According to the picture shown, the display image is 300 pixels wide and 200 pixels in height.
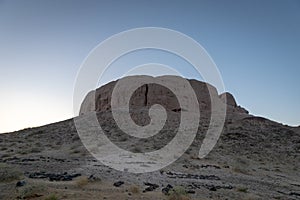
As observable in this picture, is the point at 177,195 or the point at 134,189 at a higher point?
the point at 134,189

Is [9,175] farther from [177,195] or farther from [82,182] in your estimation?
[177,195]

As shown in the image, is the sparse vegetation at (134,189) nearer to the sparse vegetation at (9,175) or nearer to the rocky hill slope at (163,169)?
the rocky hill slope at (163,169)

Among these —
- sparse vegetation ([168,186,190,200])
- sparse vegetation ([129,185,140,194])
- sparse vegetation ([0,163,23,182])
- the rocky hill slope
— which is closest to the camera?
sparse vegetation ([168,186,190,200])

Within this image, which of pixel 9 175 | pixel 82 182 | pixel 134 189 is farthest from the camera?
pixel 9 175

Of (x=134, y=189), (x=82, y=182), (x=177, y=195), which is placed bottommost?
(x=177, y=195)

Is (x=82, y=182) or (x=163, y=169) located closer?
(x=82, y=182)

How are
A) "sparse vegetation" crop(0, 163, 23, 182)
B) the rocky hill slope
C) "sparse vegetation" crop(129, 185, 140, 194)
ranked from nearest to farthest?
1. "sparse vegetation" crop(129, 185, 140, 194)
2. the rocky hill slope
3. "sparse vegetation" crop(0, 163, 23, 182)

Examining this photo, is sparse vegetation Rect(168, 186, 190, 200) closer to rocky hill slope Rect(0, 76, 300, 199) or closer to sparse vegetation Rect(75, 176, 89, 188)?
rocky hill slope Rect(0, 76, 300, 199)

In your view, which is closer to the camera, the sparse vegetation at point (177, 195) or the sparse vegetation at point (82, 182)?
the sparse vegetation at point (177, 195)

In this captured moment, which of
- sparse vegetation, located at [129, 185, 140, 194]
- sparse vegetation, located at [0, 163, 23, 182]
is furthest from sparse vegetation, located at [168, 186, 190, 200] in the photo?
sparse vegetation, located at [0, 163, 23, 182]

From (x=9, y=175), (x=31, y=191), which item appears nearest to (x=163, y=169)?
(x=9, y=175)

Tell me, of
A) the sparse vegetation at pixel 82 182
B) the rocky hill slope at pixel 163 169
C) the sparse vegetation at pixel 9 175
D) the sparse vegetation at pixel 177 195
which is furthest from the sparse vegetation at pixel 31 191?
the sparse vegetation at pixel 177 195

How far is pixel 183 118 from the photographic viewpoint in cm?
4009

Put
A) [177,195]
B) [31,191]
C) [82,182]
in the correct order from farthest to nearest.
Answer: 1. [82,182]
2. [177,195]
3. [31,191]
